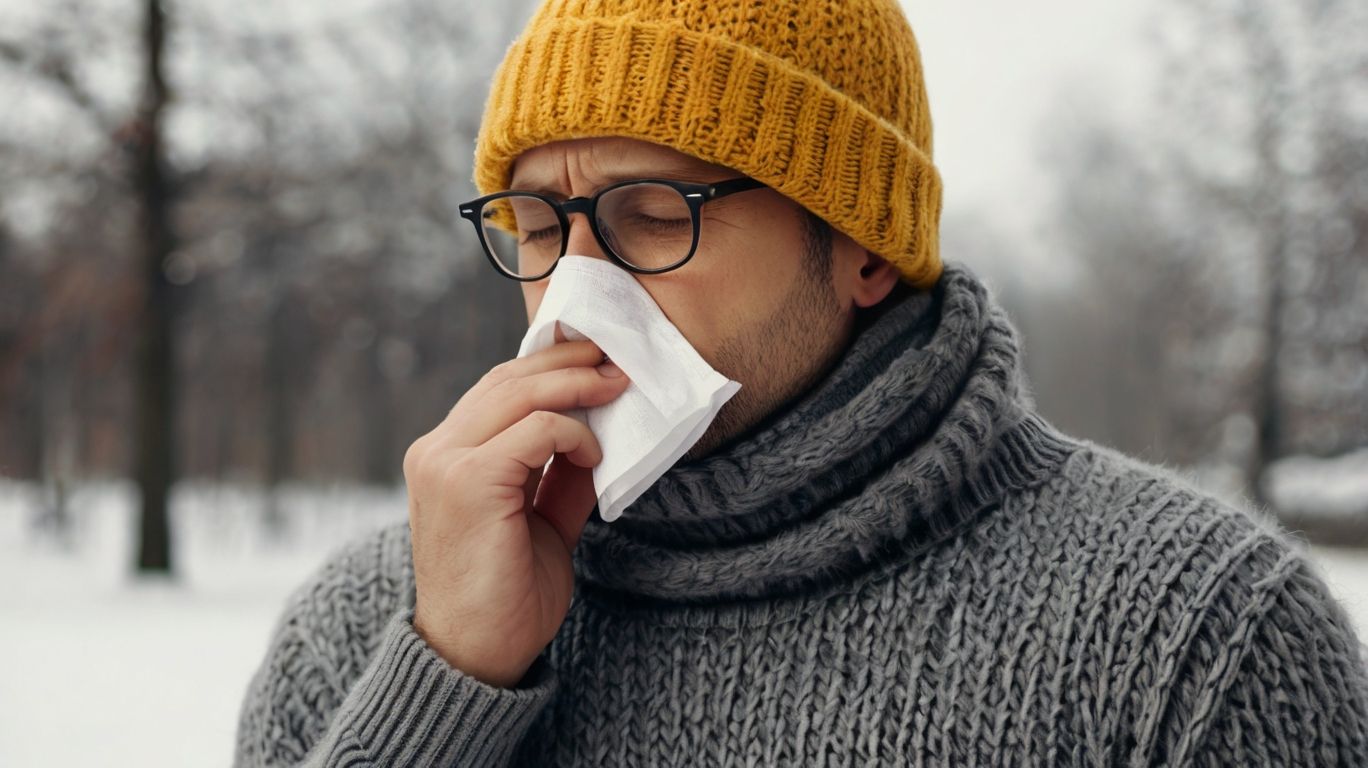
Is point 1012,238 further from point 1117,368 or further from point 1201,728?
point 1201,728

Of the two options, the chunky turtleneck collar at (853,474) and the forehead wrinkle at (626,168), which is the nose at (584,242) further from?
the chunky turtleneck collar at (853,474)

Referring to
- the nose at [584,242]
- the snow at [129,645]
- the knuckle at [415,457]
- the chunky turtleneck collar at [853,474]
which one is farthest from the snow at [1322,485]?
the knuckle at [415,457]

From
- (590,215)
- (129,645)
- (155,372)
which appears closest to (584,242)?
(590,215)

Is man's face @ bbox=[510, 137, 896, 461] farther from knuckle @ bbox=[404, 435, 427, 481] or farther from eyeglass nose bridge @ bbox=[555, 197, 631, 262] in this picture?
knuckle @ bbox=[404, 435, 427, 481]

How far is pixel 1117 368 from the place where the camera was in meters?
20.5

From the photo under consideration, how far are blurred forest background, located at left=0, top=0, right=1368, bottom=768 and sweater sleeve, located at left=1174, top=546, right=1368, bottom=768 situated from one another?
4.35 metres

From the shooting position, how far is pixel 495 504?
1.60 meters

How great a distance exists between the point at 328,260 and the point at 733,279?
553 inches

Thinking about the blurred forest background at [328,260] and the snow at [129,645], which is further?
the blurred forest background at [328,260]

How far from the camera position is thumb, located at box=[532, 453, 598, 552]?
5.88ft

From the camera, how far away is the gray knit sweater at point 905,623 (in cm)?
144

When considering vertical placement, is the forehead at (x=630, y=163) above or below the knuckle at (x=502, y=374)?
above

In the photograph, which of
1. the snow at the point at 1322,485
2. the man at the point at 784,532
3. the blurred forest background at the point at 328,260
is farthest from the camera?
the snow at the point at 1322,485

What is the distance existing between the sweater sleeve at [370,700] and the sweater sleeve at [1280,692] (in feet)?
3.09
